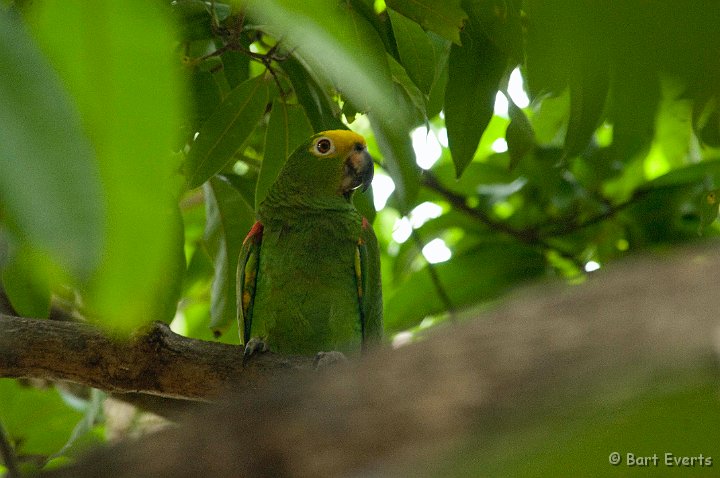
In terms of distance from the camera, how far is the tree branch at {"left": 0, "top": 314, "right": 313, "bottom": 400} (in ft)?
5.68

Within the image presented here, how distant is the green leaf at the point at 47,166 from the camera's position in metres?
0.42

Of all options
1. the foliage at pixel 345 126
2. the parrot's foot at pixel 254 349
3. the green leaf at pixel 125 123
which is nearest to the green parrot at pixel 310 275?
the foliage at pixel 345 126

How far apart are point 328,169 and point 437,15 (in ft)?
3.92

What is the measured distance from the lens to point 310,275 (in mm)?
2434

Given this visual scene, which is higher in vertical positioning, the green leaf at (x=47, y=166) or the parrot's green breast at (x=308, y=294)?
the parrot's green breast at (x=308, y=294)

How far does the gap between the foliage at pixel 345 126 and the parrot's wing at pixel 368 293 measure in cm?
16

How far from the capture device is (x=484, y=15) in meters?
1.64

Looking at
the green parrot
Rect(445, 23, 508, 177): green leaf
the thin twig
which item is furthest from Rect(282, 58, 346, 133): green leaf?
the thin twig

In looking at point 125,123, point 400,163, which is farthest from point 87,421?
point 125,123

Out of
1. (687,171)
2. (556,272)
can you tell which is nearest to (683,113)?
(687,171)

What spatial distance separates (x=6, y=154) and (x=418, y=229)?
261 cm

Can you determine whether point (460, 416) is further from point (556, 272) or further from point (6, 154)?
point (556, 272)

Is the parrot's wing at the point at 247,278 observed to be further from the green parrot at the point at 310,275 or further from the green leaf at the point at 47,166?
the green leaf at the point at 47,166

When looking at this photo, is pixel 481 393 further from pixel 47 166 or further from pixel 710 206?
pixel 710 206
